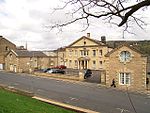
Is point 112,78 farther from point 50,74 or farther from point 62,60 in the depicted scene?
point 62,60

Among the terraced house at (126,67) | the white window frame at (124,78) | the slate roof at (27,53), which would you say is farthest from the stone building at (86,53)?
the white window frame at (124,78)

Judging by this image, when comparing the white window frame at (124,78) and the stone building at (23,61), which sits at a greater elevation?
the stone building at (23,61)

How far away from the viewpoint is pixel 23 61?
80.1m

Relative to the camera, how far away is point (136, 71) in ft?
146

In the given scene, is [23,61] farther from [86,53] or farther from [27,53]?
[86,53]

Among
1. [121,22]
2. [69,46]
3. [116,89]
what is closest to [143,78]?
[116,89]

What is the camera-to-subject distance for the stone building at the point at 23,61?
259ft

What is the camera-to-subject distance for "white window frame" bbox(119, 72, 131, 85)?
45.2 m

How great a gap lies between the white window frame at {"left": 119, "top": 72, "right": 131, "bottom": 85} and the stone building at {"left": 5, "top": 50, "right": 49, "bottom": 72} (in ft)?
113

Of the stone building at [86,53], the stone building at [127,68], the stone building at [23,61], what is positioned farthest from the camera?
the stone building at [86,53]

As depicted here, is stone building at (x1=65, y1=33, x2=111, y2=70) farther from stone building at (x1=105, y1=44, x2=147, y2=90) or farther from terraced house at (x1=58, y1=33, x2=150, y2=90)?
stone building at (x1=105, y1=44, x2=147, y2=90)

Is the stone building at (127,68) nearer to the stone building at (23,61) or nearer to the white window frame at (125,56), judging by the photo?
the white window frame at (125,56)

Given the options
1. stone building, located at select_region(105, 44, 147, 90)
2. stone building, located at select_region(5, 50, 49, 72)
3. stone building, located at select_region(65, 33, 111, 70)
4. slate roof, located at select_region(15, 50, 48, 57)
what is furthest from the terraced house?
slate roof, located at select_region(15, 50, 48, 57)

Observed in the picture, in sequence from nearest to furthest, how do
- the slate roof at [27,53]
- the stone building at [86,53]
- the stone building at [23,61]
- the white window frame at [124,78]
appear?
1. the white window frame at [124,78]
2. the stone building at [23,61]
3. the slate roof at [27,53]
4. the stone building at [86,53]
